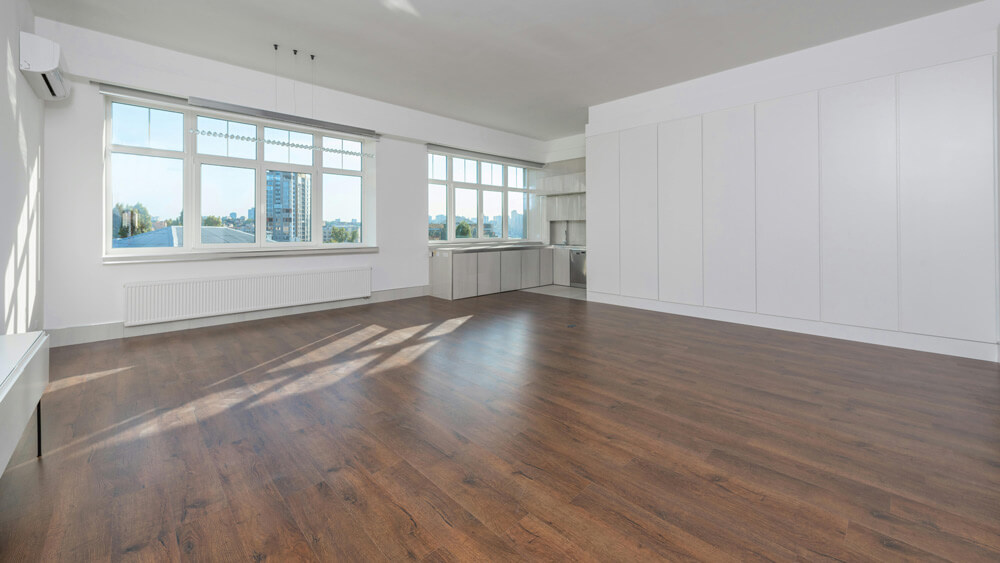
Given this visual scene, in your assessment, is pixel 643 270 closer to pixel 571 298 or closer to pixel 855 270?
pixel 571 298

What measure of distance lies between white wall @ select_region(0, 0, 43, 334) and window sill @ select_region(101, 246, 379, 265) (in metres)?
0.72

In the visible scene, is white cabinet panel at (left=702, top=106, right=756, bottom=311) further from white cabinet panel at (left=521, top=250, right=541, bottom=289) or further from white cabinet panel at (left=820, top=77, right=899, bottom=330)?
white cabinet panel at (left=521, top=250, right=541, bottom=289)

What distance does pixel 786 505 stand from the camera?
6.00 ft

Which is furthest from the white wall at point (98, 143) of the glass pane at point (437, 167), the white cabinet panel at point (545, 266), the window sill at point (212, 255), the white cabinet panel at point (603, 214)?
the white cabinet panel at point (545, 266)

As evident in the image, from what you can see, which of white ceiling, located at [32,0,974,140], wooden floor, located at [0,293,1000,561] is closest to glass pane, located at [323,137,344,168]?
white ceiling, located at [32,0,974,140]

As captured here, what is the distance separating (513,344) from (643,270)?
296 cm

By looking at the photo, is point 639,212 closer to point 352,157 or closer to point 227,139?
point 352,157

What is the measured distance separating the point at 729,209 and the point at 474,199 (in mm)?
4942

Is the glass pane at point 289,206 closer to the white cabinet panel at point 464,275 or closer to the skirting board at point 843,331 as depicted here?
the white cabinet panel at point 464,275

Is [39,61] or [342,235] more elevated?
[39,61]

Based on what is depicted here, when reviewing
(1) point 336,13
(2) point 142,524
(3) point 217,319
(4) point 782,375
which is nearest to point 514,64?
(1) point 336,13

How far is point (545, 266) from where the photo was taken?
31.1ft

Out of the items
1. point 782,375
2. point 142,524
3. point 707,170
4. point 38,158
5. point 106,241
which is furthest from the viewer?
point 707,170

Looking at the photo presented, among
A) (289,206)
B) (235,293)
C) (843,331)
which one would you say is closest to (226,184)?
(289,206)
